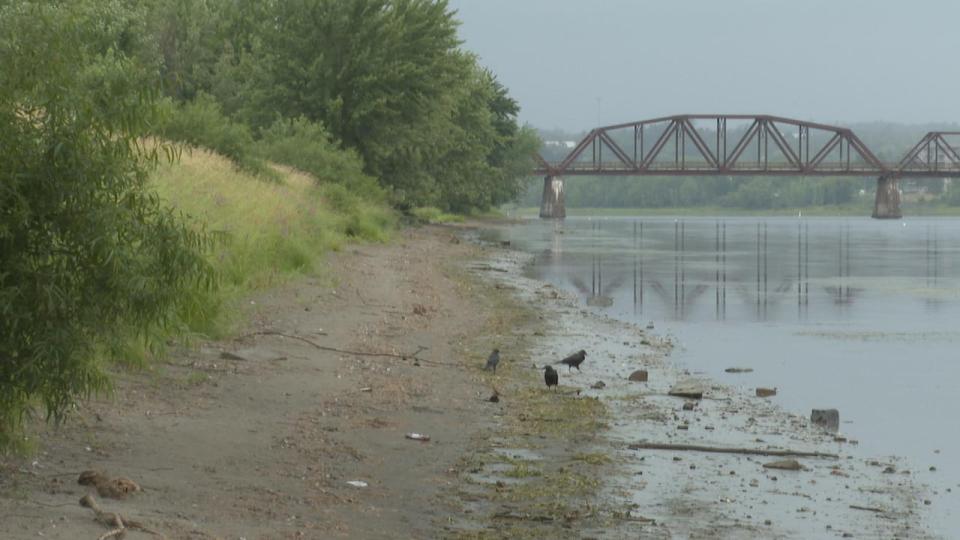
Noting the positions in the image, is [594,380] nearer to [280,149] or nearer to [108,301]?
[108,301]

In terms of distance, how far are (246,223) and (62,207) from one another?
17922mm

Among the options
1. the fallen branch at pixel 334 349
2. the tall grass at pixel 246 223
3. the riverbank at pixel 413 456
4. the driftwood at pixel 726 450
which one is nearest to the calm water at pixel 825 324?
the driftwood at pixel 726 450

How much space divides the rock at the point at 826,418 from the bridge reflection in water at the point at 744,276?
14.2 meters

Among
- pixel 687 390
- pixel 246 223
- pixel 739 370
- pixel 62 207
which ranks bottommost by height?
pixel 739 370

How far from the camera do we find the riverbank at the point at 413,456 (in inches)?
402

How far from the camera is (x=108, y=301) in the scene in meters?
9.68

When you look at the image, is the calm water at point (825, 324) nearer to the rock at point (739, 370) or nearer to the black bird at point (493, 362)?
the rock at point (739, 370)

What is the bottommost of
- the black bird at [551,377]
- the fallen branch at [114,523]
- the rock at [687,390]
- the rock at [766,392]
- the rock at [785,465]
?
the rock at [766,392]

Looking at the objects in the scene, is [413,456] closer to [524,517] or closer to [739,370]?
[524,517]

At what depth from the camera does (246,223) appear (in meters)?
27.3

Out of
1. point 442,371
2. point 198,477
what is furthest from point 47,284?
point 442,371

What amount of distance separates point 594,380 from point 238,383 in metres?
5.37

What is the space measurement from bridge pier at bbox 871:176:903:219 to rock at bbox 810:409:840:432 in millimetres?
162067

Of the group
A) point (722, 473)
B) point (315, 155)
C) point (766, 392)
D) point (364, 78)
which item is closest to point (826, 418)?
point (766, 392)
